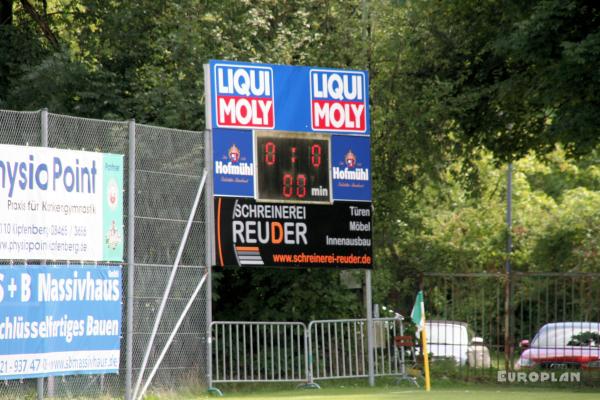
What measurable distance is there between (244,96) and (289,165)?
1.35 meters

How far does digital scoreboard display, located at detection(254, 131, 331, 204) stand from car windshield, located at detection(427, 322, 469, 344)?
4528 millimetres

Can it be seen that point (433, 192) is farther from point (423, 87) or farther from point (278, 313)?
point (278, 313)

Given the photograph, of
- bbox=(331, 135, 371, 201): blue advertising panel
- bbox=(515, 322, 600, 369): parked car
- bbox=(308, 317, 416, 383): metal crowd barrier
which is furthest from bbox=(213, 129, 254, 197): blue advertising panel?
bbox=(515, 322, 600, 369): parked car

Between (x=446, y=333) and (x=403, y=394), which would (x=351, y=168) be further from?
(x=446, y=333)

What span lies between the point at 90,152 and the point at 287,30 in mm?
10556

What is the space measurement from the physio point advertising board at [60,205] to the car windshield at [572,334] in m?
9.49

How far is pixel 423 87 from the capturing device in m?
25.5

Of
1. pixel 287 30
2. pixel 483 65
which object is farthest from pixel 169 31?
pixel 483 65

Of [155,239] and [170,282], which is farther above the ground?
[155,239]

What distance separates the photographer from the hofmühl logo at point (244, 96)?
19.0 m

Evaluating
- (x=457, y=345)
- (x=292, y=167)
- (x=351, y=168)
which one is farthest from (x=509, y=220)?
(x=292, y=167)

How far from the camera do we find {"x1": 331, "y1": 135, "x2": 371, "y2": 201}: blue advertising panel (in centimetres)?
2005

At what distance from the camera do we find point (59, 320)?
1509 centimetres

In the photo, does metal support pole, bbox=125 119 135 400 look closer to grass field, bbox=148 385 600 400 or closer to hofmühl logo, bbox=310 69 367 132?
grass field, bbox=148 385 600 400
